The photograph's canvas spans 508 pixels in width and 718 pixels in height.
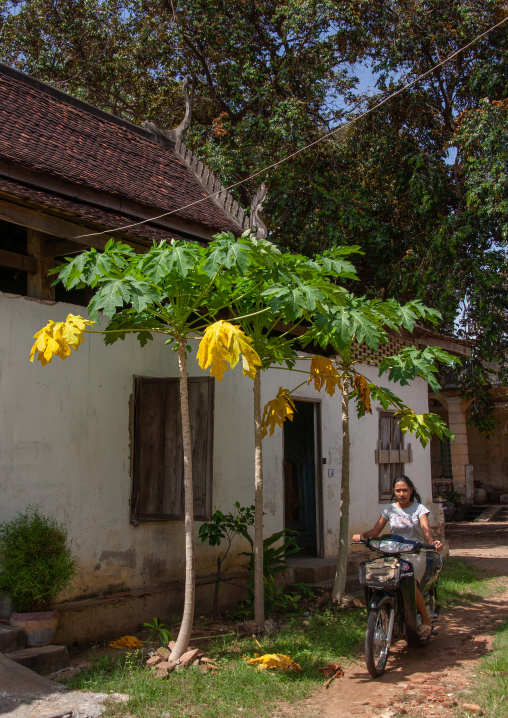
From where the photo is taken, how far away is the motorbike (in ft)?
15.5

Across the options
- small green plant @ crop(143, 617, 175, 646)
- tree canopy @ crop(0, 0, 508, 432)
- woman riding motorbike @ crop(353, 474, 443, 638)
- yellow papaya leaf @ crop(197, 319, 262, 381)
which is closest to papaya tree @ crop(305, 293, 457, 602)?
woman riding motorbike @ crop(353, 474, 443, 638)

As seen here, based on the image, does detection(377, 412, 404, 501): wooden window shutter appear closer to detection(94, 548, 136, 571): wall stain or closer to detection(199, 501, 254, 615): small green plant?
detection(199, 501, 254, 615): small green plant

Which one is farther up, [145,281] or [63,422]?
[145,281]

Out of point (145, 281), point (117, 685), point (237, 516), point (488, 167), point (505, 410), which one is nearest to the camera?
point (117, 685)

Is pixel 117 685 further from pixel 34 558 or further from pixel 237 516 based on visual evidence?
pixel 237 516

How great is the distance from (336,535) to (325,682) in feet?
14.6

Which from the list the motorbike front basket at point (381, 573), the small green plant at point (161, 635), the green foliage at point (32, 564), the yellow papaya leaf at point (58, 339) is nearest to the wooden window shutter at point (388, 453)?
the small green plant at point (161, 635)

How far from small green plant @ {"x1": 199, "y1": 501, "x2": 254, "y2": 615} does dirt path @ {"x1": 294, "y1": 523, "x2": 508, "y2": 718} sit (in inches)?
73.8

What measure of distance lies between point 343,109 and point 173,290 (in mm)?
11883

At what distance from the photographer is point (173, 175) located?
9.59m

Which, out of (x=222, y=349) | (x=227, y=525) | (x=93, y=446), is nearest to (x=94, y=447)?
(x=93, y=446)

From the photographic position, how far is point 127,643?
5.49 meters

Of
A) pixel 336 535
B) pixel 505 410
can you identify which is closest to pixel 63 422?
pixel 336 535

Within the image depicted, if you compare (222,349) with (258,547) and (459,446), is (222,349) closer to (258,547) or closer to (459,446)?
(258,547)
